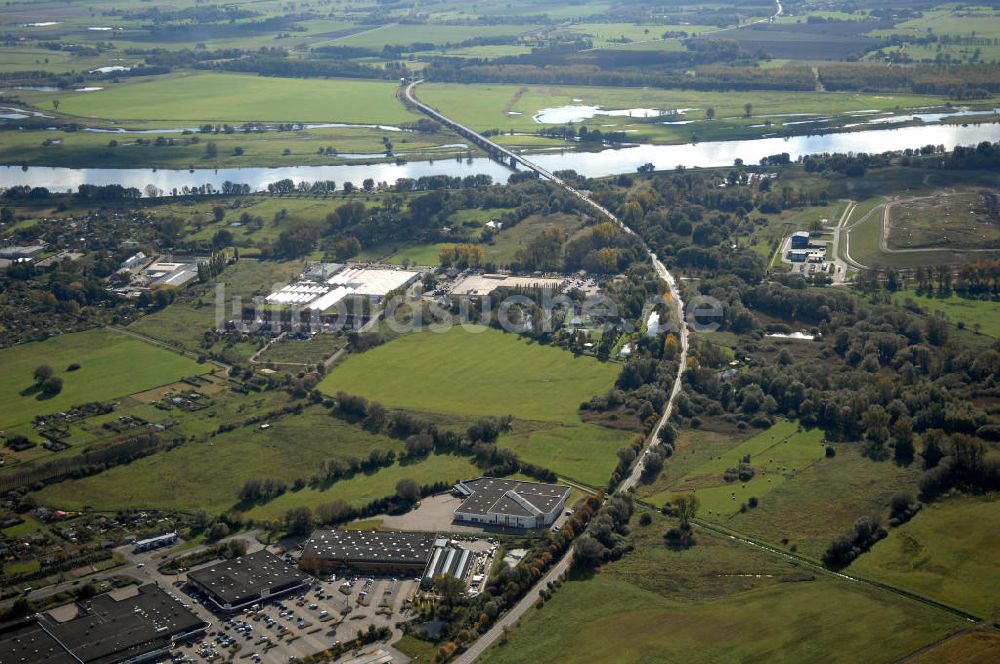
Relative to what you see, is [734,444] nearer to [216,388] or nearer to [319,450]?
[319,450]

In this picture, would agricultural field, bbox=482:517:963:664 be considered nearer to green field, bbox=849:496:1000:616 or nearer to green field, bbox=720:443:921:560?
green field, bbox=849:496:1000:616

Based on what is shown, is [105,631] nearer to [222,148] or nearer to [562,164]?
[562,164]

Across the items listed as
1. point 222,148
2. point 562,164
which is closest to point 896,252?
point 562,164

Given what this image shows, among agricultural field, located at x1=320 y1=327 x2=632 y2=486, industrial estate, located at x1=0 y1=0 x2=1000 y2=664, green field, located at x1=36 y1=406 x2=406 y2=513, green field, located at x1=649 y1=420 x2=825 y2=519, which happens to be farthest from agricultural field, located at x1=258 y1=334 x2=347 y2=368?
green field, located at x1=649 y1=420 x2=825 y2=519

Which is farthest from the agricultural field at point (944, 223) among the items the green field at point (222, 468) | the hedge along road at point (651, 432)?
the green field at point (222, 468)

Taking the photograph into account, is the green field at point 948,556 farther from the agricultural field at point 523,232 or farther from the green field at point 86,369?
the agricultural field at point 523,232
